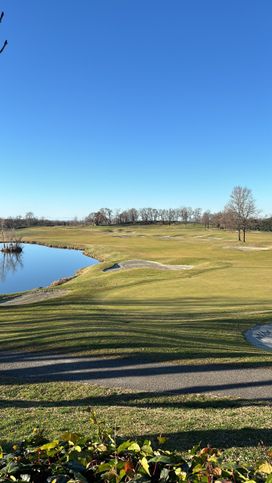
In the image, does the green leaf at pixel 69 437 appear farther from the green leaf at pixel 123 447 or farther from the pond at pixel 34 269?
the pond at pixel 34 269

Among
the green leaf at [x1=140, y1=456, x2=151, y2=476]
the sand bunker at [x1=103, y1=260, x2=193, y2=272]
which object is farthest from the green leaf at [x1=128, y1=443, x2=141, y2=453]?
the sand bunker at [x1=103, y1=260, x2=193, y2=272]

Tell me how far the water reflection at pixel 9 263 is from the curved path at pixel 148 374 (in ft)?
152

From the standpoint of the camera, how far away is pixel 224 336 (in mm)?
16578

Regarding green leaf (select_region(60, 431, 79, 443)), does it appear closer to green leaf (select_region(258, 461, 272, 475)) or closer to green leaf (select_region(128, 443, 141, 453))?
green leaf (select_region(128, 443, 141, 453))

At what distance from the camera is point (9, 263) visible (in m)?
75.9

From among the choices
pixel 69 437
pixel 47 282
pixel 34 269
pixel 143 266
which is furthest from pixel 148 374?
pixel 34 269

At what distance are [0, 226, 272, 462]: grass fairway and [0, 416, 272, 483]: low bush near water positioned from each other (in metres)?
3.06

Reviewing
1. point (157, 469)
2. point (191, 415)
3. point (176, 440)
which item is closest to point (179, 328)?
point (191, 415)

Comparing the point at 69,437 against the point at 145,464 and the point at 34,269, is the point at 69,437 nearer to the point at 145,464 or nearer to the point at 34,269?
the point at 145,464

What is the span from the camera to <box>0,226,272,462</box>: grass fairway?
7422mm

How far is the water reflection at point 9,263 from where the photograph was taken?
2530 inches

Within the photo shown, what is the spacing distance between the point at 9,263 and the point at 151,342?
66419mm


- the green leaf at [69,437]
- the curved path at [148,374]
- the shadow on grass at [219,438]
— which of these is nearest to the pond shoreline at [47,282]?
the curved path at [148,374]

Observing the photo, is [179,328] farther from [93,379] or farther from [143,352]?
[93,379]
